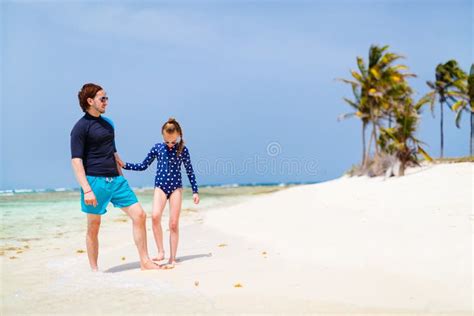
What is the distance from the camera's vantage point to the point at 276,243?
8359 millimetres

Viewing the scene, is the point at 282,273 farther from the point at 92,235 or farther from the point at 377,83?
the point at 377,83

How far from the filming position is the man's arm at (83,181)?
5.83 metres

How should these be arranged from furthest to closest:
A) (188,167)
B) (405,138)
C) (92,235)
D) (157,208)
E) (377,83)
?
(377,83) → (405,138) → (188,167) → (157,208) → (92,235)

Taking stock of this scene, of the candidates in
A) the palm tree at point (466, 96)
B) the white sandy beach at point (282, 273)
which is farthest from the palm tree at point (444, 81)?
the white sandy beach at point (282, 273)

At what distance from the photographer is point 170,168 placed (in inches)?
269

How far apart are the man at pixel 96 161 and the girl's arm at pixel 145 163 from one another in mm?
478

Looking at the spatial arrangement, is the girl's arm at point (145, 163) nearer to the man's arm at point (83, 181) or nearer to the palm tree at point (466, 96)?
the man's arm at point (83, 181)

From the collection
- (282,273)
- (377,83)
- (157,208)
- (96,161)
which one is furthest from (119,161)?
(377,83)

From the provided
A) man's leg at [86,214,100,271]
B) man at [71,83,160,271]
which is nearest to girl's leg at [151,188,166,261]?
man at [71,83,160,271]

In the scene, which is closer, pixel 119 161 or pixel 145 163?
pixel 119 161

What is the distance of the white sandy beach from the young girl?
2.27 ft

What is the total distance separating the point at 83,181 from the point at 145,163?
1141 millimetres

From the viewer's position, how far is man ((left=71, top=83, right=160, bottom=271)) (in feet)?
19.3

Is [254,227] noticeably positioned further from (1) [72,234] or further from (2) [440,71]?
(2) [440,71]
